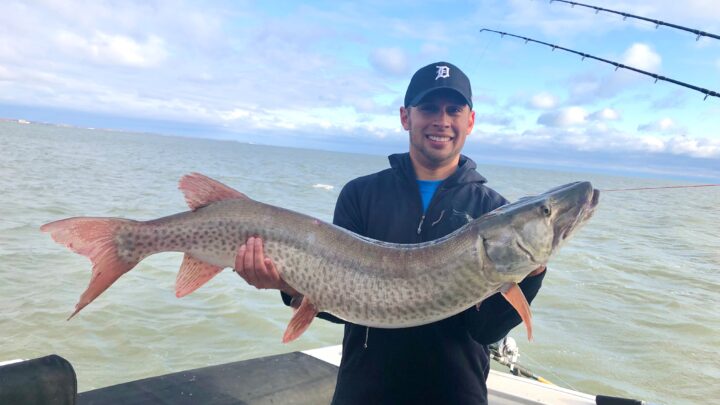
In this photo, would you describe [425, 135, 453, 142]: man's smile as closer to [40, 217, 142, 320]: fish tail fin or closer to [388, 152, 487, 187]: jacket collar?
[388, 152, 487, 187]: jacket collar

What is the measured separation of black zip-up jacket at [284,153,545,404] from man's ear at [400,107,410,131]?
15.4 inches

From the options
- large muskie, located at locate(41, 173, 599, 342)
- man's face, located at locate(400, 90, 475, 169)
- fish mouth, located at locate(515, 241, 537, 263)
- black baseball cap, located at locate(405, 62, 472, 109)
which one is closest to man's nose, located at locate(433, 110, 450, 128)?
man's face, located at locate(400, 90, 475, 169)

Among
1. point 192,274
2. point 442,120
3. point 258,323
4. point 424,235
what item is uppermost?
point 442,120

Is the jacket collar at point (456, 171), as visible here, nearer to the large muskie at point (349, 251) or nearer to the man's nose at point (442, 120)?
the man's nose at point (442, 120)

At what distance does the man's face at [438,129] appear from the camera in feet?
11.2

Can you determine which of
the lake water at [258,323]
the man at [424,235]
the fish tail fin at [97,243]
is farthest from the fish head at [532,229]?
the lake water at [258,323]

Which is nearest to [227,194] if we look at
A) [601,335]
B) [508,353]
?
[508,353]

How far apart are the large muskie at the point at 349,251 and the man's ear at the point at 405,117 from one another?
105cm

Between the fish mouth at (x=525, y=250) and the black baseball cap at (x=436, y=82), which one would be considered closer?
the fish mouth at (x=525, y=250)

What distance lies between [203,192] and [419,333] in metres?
1.68

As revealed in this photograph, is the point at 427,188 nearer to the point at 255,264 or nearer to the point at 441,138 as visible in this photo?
the point at 441,138

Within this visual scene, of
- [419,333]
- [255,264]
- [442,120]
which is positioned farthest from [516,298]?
[255,264]

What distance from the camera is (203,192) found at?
318 centimetres

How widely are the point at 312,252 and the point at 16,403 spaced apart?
173cm
